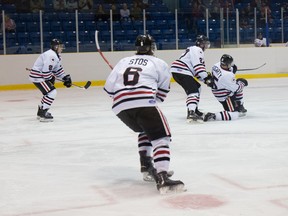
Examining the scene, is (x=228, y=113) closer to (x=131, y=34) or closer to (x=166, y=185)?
(x=166, y=185)

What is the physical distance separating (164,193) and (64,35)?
33.3 feet

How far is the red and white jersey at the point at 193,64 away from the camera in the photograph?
7316 mm

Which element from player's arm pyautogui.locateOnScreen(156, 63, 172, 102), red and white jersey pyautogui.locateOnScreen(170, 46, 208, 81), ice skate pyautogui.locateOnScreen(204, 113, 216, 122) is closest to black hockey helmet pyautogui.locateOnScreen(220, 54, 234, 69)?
red and white jersey pyautogui.locateOnScreen(170, 46, 208, 81)

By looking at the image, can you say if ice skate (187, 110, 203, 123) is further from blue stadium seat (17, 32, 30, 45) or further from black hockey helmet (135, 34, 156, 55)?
blue stadium seat (17, 32, 30, 45)

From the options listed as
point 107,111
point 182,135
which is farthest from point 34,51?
point 182,135

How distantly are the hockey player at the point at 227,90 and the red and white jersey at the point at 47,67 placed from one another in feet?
6.65

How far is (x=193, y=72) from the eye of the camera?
24.7ft

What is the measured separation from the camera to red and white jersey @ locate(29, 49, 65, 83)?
7.85 m

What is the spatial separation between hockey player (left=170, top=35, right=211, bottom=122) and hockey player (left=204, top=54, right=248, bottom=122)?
0.17 metres

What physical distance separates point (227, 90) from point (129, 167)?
10.4ft

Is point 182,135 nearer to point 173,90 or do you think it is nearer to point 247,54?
point 173,90

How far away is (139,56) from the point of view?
13.0 feet

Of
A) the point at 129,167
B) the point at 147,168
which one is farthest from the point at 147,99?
the point at 129,167

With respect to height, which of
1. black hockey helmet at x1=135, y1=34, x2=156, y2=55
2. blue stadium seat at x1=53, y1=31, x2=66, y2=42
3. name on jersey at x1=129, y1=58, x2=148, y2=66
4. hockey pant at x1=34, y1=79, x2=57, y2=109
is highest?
blue stadium seat at x1=53, y1=31, x2=66, y2=42
